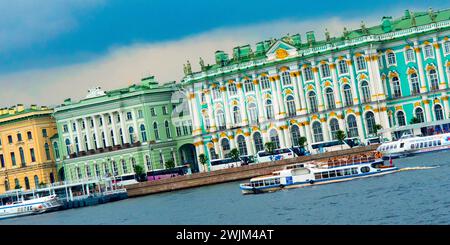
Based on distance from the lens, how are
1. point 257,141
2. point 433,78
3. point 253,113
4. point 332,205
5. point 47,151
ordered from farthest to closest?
point 47,151, point 253,113, point 257,141, point 433,78, point 332,205

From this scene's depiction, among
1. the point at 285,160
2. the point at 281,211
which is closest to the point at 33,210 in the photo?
the point at 285,160

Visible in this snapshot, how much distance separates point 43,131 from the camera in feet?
194

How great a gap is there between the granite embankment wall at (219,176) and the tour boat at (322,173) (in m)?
8.92

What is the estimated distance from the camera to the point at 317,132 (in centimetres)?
4803

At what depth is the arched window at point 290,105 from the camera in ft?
160

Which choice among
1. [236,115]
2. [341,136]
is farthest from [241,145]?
[341,136]

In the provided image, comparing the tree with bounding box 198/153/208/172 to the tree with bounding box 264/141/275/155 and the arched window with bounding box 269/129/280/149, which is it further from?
the tree with bounding box 264/141/275/155

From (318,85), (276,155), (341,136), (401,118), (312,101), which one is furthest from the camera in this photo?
(312,101)

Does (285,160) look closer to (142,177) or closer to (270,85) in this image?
(270,85)

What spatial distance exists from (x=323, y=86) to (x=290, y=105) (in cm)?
242

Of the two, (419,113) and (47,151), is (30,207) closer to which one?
(47,151)

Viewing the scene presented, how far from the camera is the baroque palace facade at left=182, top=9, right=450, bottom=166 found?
4494cm

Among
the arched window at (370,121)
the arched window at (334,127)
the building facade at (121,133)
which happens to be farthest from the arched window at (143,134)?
the arched window at (370,121)

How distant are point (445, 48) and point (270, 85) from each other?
10.4m
